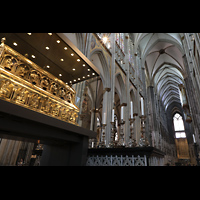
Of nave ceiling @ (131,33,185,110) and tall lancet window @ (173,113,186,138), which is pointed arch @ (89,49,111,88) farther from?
tall lancet window @ (173,113,186,138)

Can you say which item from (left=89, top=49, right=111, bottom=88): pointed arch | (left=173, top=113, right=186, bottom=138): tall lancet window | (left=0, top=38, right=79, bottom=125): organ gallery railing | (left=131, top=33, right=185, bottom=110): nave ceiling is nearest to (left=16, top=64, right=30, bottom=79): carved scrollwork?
(left=0, top=38, right=79, bottom=125): organ gallery railing

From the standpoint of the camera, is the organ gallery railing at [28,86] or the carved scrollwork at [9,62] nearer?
the organ gallery railing at [28,86]

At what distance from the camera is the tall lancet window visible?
3023 cm

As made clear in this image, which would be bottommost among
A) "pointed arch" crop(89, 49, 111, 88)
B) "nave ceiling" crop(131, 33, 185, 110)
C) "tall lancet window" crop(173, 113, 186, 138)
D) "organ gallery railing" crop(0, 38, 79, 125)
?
"organ gallery railing" crop(0, 38, 79, 125)

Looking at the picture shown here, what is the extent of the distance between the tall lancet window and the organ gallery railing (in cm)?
3476

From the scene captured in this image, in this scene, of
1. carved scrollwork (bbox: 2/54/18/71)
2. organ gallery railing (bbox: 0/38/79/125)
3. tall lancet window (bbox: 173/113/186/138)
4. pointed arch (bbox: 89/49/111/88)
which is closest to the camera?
organ gallery railing (bbox: 0/38/79/125)

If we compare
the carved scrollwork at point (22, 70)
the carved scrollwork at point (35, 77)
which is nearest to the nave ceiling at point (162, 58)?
the carved scrollwork at point (35, 77)

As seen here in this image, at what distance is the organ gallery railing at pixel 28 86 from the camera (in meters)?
1.53

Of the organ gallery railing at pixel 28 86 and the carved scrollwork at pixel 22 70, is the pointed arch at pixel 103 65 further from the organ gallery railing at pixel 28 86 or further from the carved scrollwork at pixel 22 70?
the carved scrollwork at pixel 22 70

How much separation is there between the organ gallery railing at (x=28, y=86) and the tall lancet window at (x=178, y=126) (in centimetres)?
3476

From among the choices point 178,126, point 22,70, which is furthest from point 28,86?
point 178,126

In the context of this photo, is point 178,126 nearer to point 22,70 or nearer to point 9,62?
point 22,70
